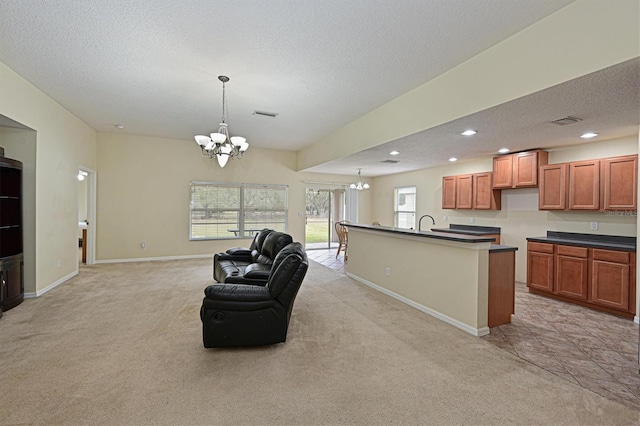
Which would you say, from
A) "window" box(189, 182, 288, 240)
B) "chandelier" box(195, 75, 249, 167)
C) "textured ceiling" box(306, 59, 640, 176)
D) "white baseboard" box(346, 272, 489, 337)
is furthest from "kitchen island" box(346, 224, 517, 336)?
"window" box(189, 182, 288, 240)

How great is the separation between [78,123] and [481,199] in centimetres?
768

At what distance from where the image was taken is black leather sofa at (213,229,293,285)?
3537 mm

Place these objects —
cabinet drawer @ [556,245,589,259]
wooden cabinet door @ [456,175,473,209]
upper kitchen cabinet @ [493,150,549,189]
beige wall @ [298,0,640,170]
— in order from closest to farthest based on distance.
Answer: beige wall @ [298,0,640,170], cabinet drawer @ [556,245,589,259], upper kitchen cabinet @ [493,150,549,189], wooden cabinet door @ [456,175,473,209]

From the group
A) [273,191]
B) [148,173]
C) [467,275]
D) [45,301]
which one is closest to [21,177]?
[45,301]

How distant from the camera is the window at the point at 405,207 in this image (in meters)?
8.17

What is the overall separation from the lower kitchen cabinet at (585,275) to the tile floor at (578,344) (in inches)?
6.4

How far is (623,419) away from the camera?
1.92 metres

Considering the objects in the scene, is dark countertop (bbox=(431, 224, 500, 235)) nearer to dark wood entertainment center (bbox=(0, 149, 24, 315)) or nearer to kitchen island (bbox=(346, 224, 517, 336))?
kitchen island (bbox=(346, 224, 517, 336))

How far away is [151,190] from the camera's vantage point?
695 centimetres

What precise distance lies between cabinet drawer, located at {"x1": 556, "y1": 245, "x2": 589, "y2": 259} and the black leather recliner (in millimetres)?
3908

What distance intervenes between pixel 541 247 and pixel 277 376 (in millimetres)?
4389

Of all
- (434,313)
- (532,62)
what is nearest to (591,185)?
(532,62)

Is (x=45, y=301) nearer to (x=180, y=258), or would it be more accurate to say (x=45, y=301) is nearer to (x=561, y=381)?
(x=180, y=258)

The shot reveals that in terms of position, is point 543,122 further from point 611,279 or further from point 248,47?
point 248,47
